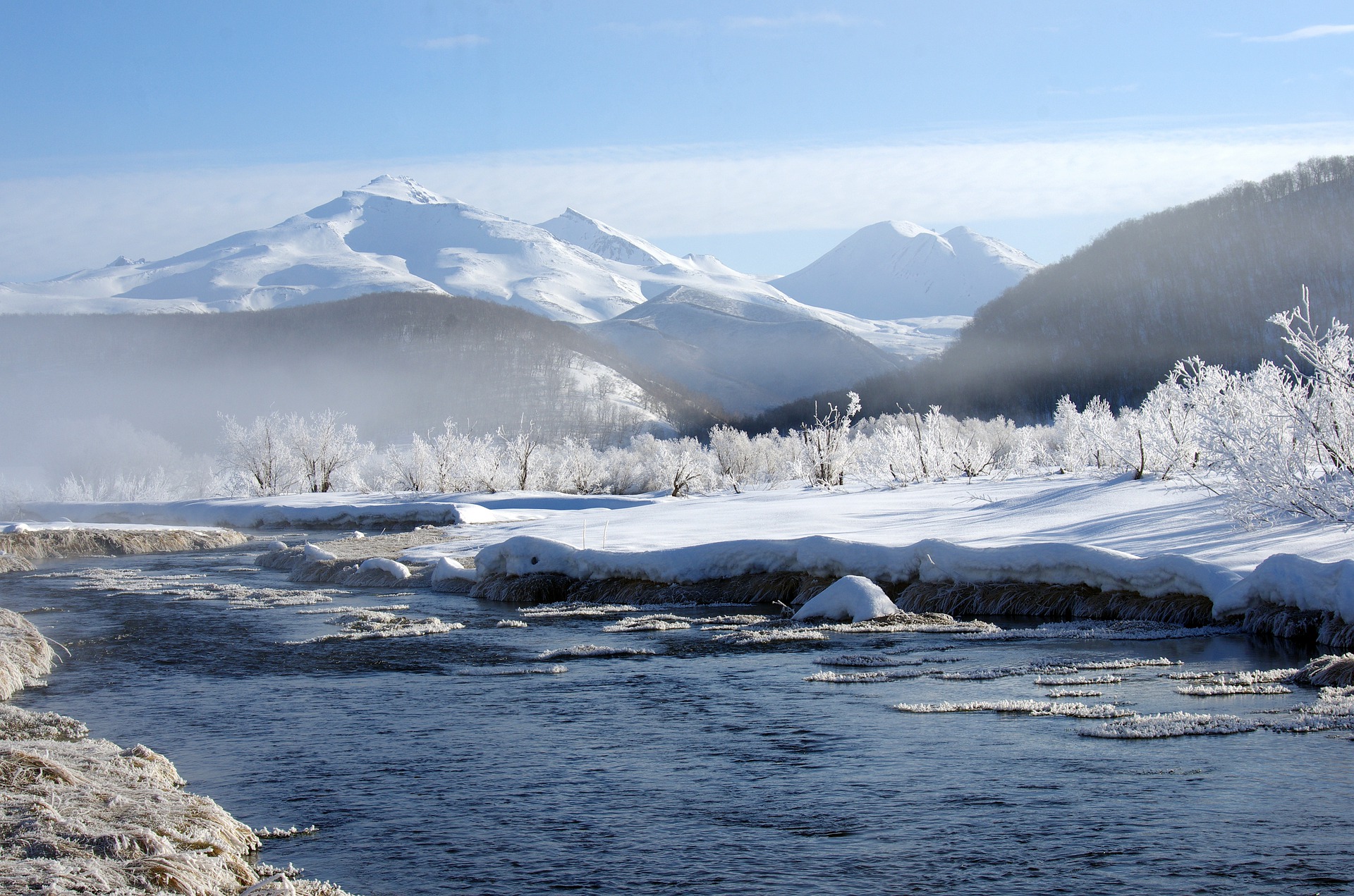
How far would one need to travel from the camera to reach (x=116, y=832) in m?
7.74

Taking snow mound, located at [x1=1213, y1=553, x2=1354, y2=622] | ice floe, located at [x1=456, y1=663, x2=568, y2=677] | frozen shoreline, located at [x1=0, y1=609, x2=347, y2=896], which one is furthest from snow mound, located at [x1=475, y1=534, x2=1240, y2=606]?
frozen shoreline, located at [x1=0, y1=609, x2=347, y2=896]

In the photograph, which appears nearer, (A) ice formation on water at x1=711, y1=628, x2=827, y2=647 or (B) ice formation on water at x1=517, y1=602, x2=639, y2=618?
(A) ice formation on water at x1=711, y1=628, x2=827, y2=647

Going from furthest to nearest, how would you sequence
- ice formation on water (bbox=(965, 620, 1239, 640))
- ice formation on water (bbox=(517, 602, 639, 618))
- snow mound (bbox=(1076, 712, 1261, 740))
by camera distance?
ice formation on water (bbox=(517, 602, 639, 618)), ice formation on water (bbox=(965, 620, 1239, 640)), snow mound (bbox=(1076, 712, 1261, 740))

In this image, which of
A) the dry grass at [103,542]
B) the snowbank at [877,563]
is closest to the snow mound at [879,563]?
the snowbank at [877,563]

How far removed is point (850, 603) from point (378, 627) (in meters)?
9.71

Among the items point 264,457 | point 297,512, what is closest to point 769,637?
point 297,512

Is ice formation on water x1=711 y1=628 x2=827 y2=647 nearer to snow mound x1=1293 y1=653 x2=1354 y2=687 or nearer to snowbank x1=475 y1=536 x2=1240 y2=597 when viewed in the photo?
snowbank x1=475 y1=536 x2=1240 y2=597

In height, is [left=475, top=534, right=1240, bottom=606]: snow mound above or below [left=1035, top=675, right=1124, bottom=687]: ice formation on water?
above

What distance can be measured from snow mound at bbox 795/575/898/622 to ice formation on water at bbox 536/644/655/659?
4462 mm

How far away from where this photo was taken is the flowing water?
27.1 ft

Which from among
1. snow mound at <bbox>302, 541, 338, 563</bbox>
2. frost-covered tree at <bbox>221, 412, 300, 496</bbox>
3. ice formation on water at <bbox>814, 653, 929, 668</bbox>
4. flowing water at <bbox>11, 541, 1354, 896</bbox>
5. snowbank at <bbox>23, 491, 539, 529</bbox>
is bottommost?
flowing water at <bbox>11, 541, 1354, 896</bbox>

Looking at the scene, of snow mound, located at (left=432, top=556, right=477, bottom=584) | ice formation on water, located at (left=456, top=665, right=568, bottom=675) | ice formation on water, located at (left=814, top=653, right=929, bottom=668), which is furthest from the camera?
snow mound, located at (left=432, top=556, right=477, bottom=584)

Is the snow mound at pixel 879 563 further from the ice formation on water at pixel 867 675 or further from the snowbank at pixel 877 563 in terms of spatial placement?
the ice formation on water at pixel 867 675

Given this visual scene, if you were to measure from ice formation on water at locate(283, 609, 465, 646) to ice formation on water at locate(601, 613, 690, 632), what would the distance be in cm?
332
